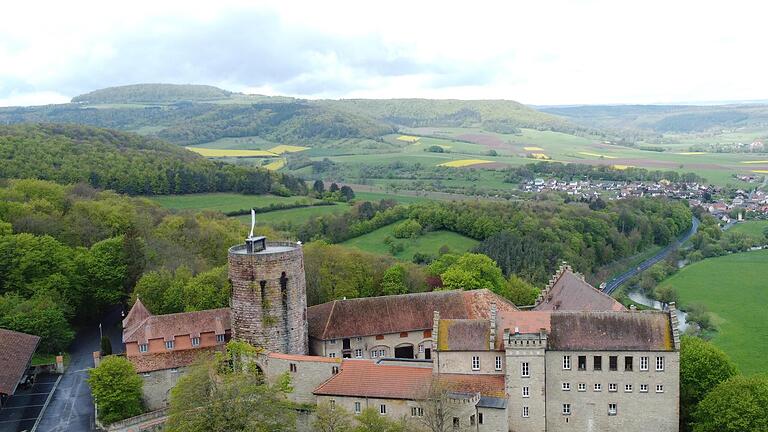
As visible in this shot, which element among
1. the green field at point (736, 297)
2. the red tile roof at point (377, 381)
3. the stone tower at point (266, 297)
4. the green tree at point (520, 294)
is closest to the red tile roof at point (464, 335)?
the red tile roof at point (377, 381)

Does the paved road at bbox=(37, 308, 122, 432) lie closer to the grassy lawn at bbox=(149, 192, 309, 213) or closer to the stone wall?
the stone wall

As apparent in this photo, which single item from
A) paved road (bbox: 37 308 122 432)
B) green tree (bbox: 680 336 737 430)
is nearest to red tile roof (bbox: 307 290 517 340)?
green tree (bbox: 680 336 737 430)

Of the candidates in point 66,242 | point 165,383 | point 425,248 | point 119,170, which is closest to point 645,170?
point 425,248

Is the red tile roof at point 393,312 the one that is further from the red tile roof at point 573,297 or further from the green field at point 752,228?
the green field at point 752,228

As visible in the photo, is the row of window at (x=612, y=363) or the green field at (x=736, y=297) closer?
the row of window at (x=612, y=363)

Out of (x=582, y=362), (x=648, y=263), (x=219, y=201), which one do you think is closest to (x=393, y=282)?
(x=582, y=362)
